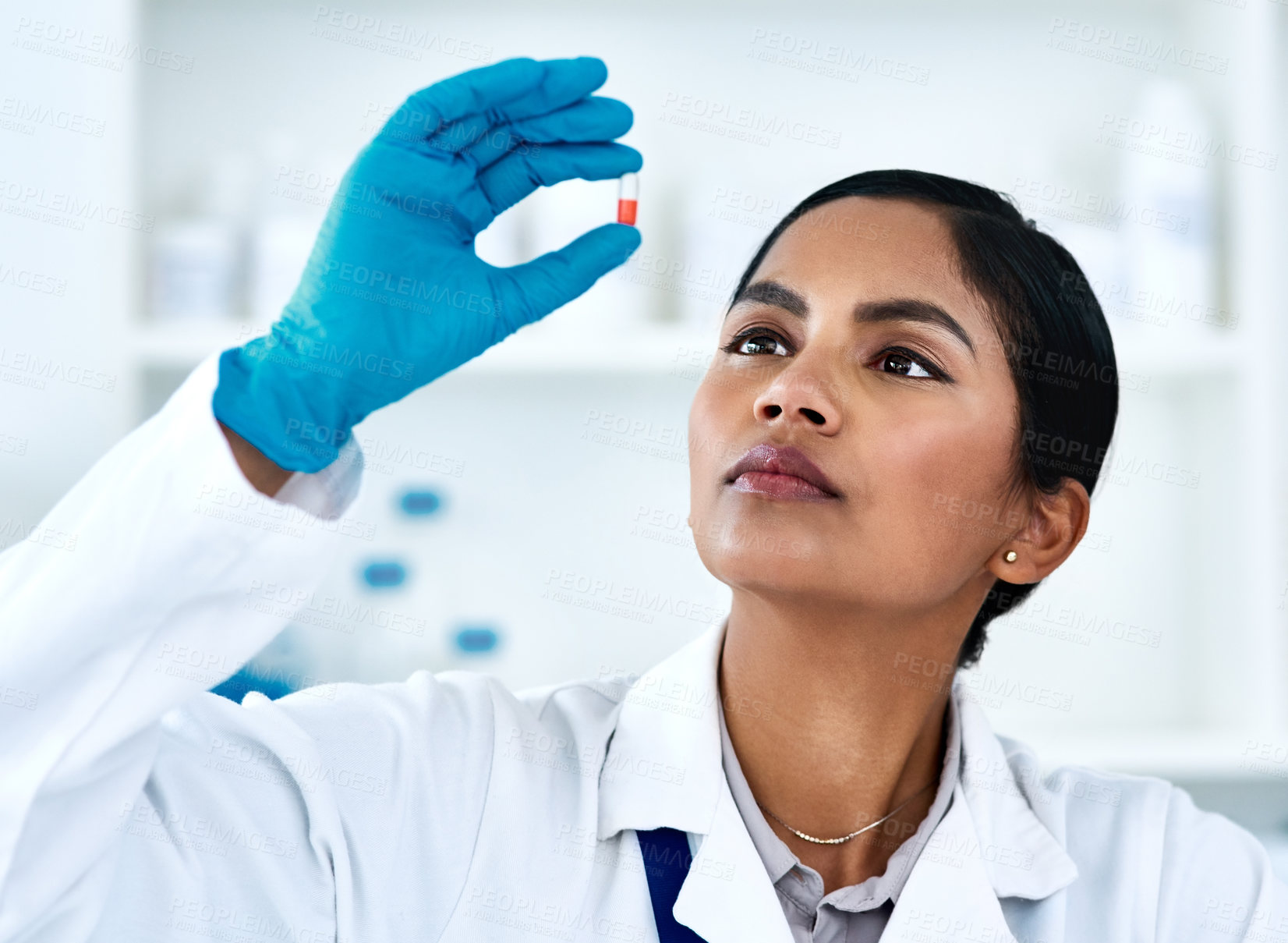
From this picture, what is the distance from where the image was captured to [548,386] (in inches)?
75.2

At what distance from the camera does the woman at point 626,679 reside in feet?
2.27

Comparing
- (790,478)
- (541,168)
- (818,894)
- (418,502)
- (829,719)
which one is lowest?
(418,502)

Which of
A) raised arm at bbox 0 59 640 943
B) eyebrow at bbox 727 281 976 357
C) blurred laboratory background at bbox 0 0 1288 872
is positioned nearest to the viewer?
raised arm at bbox 0 59 640 943

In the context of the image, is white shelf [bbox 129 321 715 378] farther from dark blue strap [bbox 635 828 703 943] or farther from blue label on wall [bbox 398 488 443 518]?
dark blue strap [bbox 635 828 703 943]

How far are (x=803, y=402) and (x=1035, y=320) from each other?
1.04ft

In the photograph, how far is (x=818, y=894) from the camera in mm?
1049

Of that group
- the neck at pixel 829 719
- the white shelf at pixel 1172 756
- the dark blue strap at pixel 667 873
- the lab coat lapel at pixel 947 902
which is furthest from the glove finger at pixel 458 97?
the white shelf at pixel 1172 756

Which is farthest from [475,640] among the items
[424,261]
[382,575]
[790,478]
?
[424,261]

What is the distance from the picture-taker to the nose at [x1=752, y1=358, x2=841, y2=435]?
99 centimetres

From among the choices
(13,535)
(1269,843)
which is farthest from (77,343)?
(1269,843)

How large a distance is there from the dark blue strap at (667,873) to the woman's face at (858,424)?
0.80 feet

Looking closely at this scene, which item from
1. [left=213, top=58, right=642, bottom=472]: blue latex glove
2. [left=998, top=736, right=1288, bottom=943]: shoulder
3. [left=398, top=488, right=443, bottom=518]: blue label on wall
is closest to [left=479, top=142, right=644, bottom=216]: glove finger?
[left=213, top=58, right=642, bottom=472]: blue latex glove

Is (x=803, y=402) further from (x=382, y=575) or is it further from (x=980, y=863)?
(x=382, y=575)

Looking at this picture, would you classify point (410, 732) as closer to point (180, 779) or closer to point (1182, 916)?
point (180, 779)
